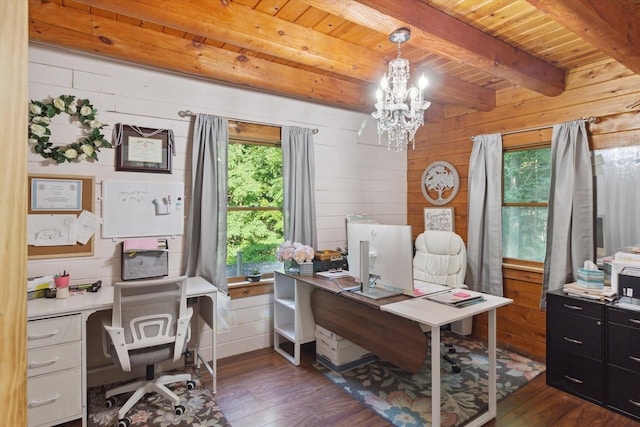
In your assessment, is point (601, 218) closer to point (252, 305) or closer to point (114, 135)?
point (252, 305)

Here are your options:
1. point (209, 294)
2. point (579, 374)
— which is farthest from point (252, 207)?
point (579, 374)

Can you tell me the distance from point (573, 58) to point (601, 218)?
136cm

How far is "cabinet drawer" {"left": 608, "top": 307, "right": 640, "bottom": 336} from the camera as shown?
2.25 metres

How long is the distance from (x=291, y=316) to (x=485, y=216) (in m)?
2.26

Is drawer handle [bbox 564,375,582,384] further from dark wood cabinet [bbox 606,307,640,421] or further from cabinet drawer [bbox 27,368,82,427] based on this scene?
cabinet drawer [bbox 27,368,82,427]

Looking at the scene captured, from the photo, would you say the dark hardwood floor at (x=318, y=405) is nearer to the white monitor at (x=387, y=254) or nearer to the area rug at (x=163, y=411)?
the area rug at (x=163, y=411)

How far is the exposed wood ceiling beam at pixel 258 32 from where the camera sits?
2.03 meters

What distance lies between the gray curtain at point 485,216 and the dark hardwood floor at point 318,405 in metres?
1.00

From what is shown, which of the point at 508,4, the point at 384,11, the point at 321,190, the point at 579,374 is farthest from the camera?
the point at 321,190

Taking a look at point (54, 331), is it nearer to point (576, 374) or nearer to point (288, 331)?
point (288, 331)

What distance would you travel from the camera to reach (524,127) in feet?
11.0

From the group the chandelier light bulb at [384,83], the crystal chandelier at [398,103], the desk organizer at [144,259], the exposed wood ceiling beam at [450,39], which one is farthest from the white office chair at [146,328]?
the exposed wood ceiling beam at [450,39]

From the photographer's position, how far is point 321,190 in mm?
3768

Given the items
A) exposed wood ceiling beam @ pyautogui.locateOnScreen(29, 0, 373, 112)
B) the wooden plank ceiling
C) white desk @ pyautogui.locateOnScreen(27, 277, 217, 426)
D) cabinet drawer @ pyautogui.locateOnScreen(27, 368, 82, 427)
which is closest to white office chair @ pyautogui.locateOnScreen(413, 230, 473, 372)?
the wooden plank ceiling
